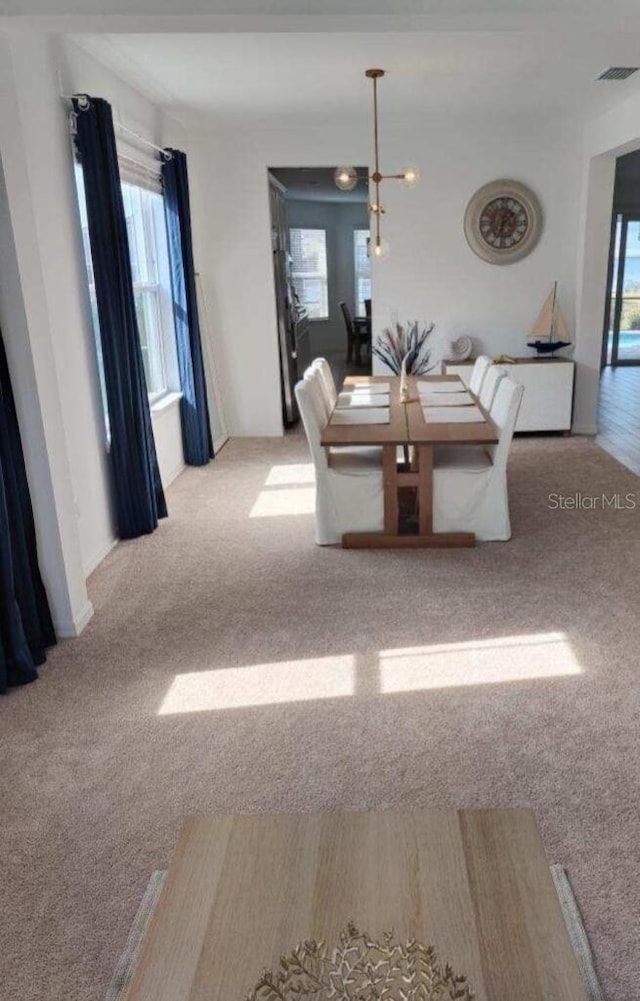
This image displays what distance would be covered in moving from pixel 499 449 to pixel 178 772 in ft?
8.15

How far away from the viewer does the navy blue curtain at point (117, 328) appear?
3.78 m

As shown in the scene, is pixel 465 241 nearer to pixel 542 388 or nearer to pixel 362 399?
pixel 542 388

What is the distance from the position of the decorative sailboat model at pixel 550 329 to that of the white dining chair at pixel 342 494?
311 cm

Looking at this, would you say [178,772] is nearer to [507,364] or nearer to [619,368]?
[507,364]

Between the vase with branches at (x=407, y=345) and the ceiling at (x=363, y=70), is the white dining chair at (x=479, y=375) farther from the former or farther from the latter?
the ceiling at (x=363, y=70)

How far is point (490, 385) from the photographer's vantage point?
469cm

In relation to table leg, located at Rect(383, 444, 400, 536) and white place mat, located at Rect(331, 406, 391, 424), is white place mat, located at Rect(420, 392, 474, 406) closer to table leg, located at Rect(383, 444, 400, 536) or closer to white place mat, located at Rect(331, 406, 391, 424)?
white place mat, located at Rect(331, 406, 391, 424)

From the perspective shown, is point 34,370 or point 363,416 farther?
point 363,416

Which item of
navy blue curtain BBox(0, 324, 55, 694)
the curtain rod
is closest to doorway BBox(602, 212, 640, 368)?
the curtain rod

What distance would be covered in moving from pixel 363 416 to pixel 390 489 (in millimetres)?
561

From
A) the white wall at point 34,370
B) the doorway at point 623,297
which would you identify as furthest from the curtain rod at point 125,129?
the doorway at point 623,297

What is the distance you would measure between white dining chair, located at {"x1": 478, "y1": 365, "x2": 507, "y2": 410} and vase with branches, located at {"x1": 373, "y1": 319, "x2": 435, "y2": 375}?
1.70m

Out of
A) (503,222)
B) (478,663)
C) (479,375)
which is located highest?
(503,222)

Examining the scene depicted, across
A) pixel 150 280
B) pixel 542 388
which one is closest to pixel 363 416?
pixel 150 280
